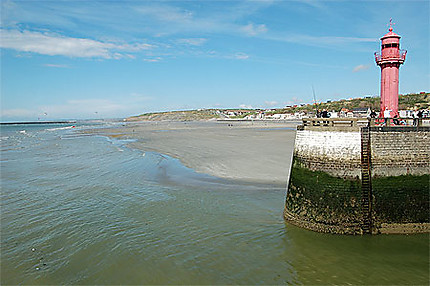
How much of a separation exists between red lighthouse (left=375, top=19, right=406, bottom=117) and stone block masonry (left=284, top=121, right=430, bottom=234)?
3259 mm

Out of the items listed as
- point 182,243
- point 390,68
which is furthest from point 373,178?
point 182,243

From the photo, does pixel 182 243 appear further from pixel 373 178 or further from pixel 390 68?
pixel 390 68

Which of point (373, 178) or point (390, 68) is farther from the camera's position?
point (390, 68)

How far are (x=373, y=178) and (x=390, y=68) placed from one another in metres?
6.01

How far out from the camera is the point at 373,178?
10.4 m

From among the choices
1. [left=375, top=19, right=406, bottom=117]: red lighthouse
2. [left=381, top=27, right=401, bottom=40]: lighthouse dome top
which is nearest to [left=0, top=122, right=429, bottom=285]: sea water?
[left=375, top=19, right=406, bottom=117]: red lighthouse

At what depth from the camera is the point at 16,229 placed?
12.2 m

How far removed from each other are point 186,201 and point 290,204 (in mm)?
5782

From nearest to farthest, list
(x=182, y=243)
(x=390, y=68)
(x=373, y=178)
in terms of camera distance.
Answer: (x=373, y=178), (x=182, y=243), (x=390, y=68)

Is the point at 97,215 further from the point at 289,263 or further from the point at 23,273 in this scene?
the point at 289,263

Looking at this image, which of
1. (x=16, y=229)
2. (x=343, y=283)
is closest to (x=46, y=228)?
(x=16, y=229)

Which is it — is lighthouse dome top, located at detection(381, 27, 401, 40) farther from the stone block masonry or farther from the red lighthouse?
the stone block masonry

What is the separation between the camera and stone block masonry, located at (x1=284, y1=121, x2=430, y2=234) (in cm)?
1039

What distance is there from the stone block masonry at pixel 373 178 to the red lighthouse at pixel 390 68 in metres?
3.26
